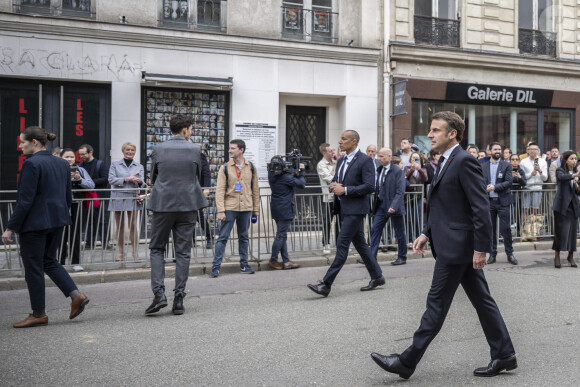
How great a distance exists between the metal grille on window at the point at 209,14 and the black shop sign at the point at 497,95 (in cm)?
643

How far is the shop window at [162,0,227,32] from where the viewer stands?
13.2 metres

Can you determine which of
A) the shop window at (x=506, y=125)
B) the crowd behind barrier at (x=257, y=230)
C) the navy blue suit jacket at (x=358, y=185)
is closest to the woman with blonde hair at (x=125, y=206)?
the crowd behind barrier at (x=257, y=230)

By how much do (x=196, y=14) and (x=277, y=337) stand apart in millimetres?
9908

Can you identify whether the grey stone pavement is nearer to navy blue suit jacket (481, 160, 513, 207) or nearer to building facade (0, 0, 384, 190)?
navy blue suit jacket (481, 160, 513, 207)

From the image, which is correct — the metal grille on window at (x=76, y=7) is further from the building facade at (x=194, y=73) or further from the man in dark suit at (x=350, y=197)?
the man in dark suit at (x=350, y=197)

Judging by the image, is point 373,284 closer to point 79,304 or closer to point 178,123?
point 178,123

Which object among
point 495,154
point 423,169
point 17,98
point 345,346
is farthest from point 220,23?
point 345,346

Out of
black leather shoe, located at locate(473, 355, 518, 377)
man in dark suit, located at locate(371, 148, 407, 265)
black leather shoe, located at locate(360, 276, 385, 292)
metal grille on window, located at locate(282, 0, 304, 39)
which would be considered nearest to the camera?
black leather shoe, located at locate(473, 355, 518, 377)

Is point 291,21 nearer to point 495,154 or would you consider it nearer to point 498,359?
point 495,154

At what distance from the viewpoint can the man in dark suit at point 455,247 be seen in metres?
4.14

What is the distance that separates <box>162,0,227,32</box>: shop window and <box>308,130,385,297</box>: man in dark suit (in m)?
7.48

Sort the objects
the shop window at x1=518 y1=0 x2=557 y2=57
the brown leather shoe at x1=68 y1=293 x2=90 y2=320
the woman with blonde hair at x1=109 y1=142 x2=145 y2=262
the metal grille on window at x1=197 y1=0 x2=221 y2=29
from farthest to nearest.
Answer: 1. the shop window at x1=518 y1=0 x2=557 y2=57
2. the metal grille on window at x1=197 y1=0 x2=221 y2=29
3. the woman with blonde hair at x1=109 y1=142 x2=145 y2=262
4. the brown leather shoe at x1=68 y1=293 x2=90 y2=320

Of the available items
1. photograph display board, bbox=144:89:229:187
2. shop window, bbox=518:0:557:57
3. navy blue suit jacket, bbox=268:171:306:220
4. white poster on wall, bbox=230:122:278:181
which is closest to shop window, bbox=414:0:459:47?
shop window, bbox=518:0:557:57

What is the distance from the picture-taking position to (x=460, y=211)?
167 inches
